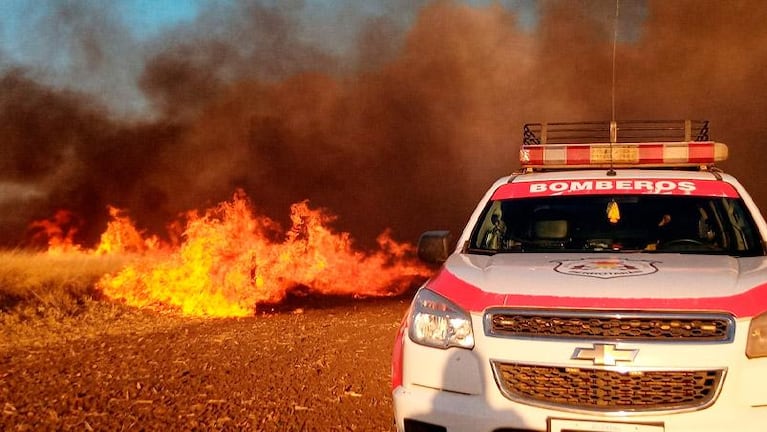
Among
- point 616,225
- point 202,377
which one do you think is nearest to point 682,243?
point 616,225

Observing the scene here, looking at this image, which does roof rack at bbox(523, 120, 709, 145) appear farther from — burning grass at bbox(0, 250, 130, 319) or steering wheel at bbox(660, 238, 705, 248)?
burning grass at bbox(0, 250, 130, 319)

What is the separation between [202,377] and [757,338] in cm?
453

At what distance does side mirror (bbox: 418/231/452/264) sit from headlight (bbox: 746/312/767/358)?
5.59ft

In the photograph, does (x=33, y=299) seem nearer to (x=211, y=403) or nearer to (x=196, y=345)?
(x=196, y=345)

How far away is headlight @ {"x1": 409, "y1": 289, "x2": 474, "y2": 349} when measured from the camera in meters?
2.88

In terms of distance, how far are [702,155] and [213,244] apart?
8.75 metres

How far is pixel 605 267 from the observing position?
316cm

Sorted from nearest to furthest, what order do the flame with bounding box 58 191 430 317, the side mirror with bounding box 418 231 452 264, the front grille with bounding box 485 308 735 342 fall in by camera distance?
the front grille with bounding box 485 308 735 342
the side mirror with bounding box 418 231 452 264
the flame with bounding box 58 191 430 317

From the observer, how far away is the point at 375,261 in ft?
53.9

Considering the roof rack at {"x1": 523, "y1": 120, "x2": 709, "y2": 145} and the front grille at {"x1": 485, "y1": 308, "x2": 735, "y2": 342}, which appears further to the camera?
the roof rack at {"x1": 523, "y1": 120, "x2": 709, "y2": 145}

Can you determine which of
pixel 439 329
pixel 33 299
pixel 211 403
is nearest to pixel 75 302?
pixel 33 299

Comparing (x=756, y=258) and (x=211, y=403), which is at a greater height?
(x=756, y=258)

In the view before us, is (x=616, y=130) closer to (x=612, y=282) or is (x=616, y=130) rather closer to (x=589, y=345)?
(x=612, y=282)

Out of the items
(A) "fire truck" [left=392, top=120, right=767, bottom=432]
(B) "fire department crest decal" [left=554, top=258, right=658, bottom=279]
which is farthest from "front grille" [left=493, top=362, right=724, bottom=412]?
(B) "fire department crest decal" [left=554, top=258, right=658, bottom=279]
